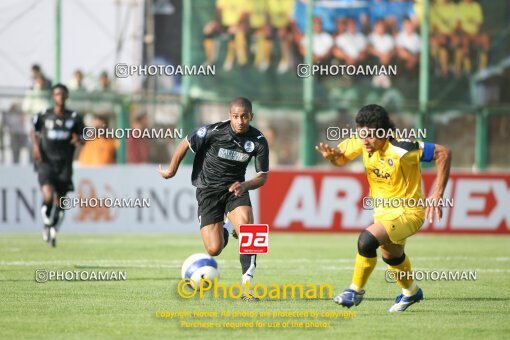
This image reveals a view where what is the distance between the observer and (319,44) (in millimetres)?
23891

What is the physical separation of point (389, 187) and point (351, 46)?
14298 mm

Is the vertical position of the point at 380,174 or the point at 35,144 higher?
the point at 35,144

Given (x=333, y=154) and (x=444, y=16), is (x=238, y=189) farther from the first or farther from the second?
(x=444, y=16)

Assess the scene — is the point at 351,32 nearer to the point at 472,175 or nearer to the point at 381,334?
the point at 472,175

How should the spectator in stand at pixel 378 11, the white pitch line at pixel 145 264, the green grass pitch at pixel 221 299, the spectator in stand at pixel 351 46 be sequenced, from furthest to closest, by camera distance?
the spectator in stand at pixel 378 11, the spectator in stand at pixel 351 46, the white pitch line at pixel 145 264, the green grass pitch at pixel 221 299

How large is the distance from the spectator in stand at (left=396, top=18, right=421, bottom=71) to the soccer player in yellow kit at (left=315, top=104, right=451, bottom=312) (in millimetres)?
14545

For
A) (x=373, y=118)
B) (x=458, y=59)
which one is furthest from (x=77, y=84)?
(x=373, y=118)

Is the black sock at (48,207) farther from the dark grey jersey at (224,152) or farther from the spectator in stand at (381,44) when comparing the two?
the spectator in stand at (381,44)

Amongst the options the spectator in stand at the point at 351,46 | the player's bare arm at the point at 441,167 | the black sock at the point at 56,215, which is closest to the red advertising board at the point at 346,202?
the spectator in stand at the point at 351,46

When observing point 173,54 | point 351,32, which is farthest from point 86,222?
point 351,32

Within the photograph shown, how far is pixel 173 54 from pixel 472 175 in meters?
6.90

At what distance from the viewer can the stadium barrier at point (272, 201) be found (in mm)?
20938

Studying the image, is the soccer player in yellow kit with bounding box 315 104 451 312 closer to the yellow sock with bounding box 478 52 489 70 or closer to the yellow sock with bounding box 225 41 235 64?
the yellow sock with bounding box 225 41 235 64

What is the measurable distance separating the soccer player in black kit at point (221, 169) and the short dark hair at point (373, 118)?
166 centimetres
